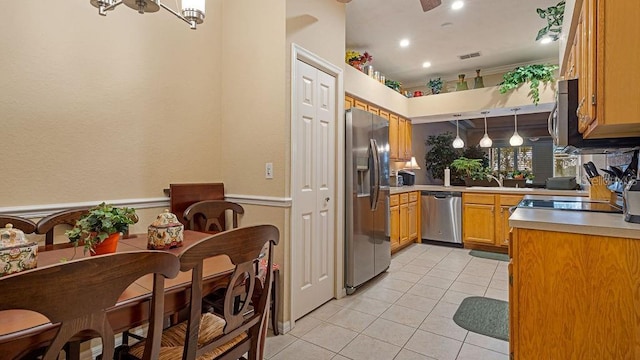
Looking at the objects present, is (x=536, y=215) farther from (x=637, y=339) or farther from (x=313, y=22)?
(x=313, y=22)

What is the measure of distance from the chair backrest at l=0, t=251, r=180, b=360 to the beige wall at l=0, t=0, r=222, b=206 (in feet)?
5.04

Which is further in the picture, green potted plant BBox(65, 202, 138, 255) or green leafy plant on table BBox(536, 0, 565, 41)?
green leafy plant on table BBox(536, 0, 565, 41)

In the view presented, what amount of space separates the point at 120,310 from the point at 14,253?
1.62 ft

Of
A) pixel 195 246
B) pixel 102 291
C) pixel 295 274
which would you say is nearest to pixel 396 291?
pixel 295 274

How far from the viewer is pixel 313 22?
260 cm

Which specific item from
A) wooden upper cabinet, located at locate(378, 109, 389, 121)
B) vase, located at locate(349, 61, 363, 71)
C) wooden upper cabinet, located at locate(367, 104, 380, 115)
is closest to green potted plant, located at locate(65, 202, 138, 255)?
vase, located at locate(349, 61, 363, 71)

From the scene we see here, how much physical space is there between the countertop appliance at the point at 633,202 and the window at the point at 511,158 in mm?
6990

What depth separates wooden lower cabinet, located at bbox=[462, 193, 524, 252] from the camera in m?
4.39

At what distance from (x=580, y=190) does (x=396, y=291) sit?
288 cm

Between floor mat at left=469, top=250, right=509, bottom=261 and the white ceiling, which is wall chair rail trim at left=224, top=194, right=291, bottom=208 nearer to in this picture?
the white ceiling

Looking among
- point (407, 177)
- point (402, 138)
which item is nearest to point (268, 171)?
point (402, 138)

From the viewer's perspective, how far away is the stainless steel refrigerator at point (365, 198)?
300 centimetres

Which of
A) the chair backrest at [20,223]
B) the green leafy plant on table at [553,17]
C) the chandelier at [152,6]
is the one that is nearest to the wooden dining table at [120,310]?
the chair backrest at [20,223]

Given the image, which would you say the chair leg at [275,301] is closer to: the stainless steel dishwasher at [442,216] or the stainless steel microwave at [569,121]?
the stainless steel microwave at [569,121]
